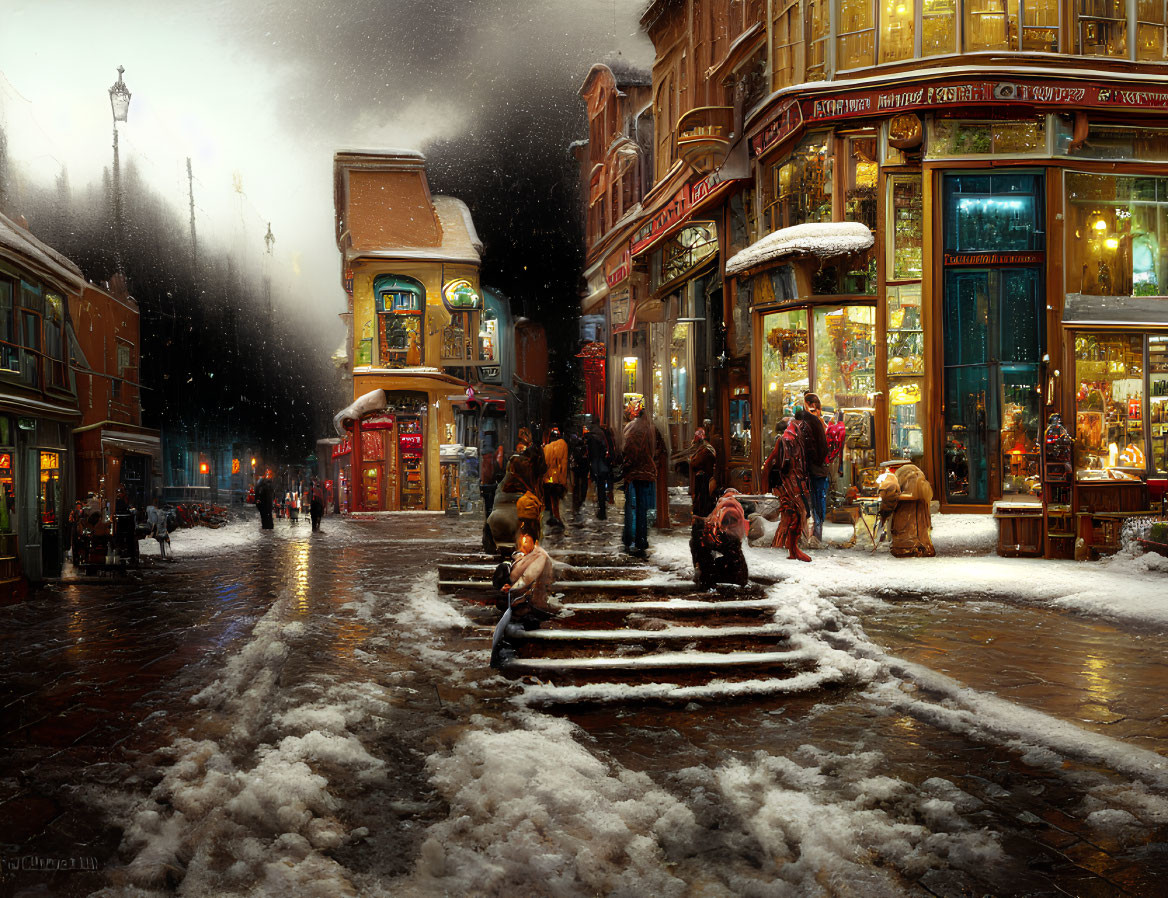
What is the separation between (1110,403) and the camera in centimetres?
1515

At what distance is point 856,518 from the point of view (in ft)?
40.3

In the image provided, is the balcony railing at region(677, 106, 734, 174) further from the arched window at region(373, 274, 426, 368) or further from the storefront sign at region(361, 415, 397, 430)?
the storefront sign at region(361, 415, 397, 430)

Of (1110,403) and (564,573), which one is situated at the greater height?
(1110,403)

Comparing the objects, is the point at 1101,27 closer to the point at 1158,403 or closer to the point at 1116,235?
the point at 1116,235

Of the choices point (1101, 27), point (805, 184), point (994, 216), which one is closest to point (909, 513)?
point (994, 216)

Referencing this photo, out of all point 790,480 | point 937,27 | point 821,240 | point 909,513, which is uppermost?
point 937,27

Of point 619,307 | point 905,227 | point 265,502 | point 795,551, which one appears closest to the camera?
point 795,551

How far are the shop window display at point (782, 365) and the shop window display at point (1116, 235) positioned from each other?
4.48 m

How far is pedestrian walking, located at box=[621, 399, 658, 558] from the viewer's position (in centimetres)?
1074

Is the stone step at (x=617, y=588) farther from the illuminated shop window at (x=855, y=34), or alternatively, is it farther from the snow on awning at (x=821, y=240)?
the illuminated shop window at (x=855, y=34)

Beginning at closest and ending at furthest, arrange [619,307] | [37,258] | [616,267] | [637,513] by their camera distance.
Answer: [37,258] → [637,513] → [616,267] → [619,307]

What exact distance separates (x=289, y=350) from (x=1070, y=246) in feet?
51.7

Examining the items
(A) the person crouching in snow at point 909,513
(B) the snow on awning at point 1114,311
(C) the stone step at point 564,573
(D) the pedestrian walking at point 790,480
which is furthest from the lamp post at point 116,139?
(B) the snow on awning at point 1114,311

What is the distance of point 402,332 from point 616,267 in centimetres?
872
